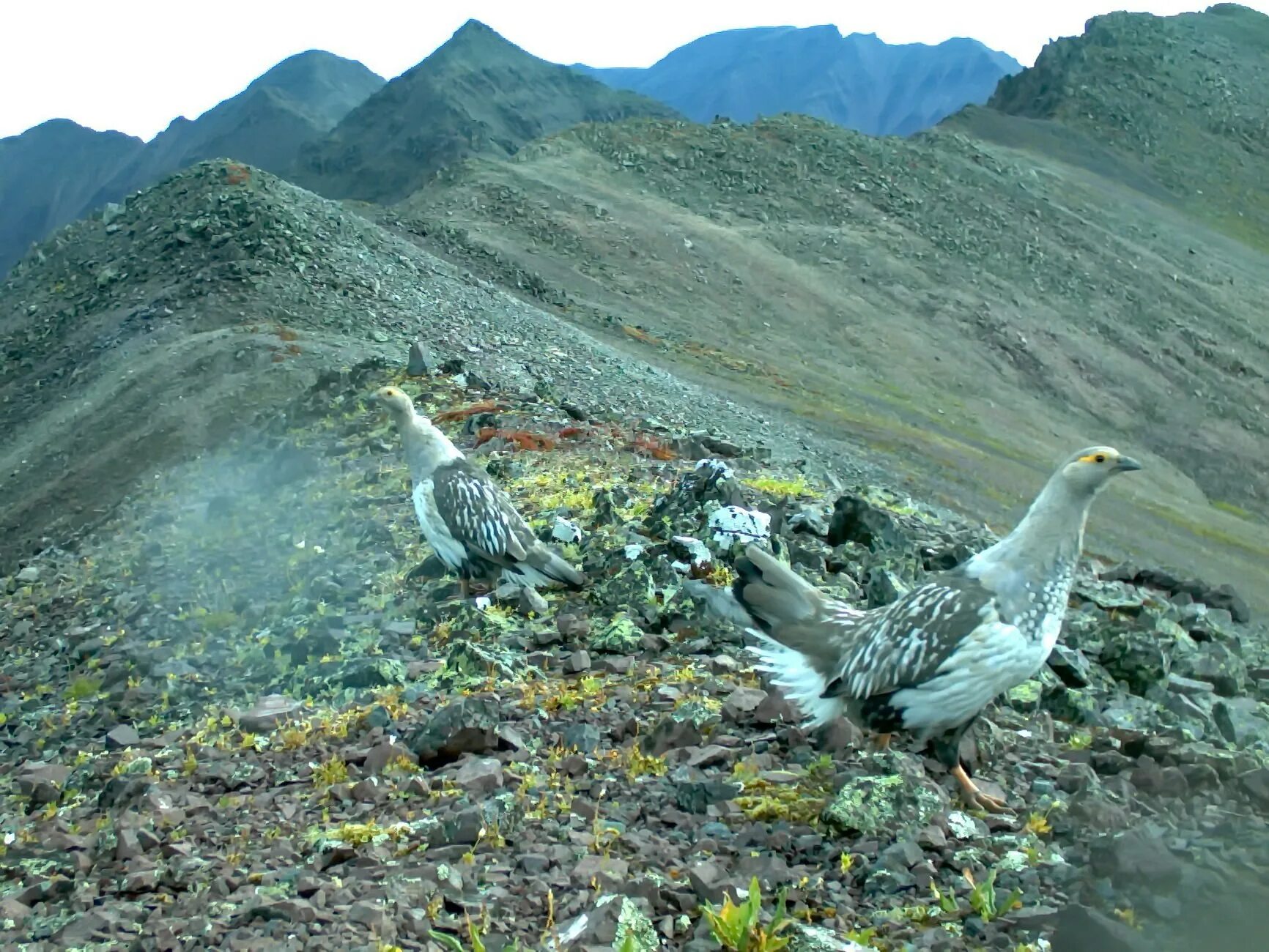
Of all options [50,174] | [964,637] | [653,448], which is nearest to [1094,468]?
[964,637]

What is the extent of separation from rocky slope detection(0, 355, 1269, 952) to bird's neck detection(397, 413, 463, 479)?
3.28 feet

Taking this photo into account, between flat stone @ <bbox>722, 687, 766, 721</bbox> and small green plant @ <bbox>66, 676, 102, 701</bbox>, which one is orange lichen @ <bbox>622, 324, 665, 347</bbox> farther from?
flat stone @ <bbox>722, 687, 766, 721</bbox>

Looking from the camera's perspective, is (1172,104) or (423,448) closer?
(423,448)

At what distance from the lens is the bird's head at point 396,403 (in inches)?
444

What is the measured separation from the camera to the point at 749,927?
5.00 m

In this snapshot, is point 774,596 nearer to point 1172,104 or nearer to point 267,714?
point 267,714

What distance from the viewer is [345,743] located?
24.7 ft

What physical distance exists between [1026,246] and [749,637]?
52625 millimetres

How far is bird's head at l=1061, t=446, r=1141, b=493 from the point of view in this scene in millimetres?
6551

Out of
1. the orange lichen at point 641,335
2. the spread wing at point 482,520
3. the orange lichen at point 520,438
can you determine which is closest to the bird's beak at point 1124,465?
the spread wing at point 482,520

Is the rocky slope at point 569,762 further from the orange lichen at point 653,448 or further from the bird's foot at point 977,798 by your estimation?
the orange lichen at point 653,448

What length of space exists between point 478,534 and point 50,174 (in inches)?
5346

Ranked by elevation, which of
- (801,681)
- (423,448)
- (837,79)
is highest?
(837,79)

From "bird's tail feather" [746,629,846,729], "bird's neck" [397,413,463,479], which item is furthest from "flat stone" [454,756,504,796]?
"bird's neck" [397,413,463,479]
